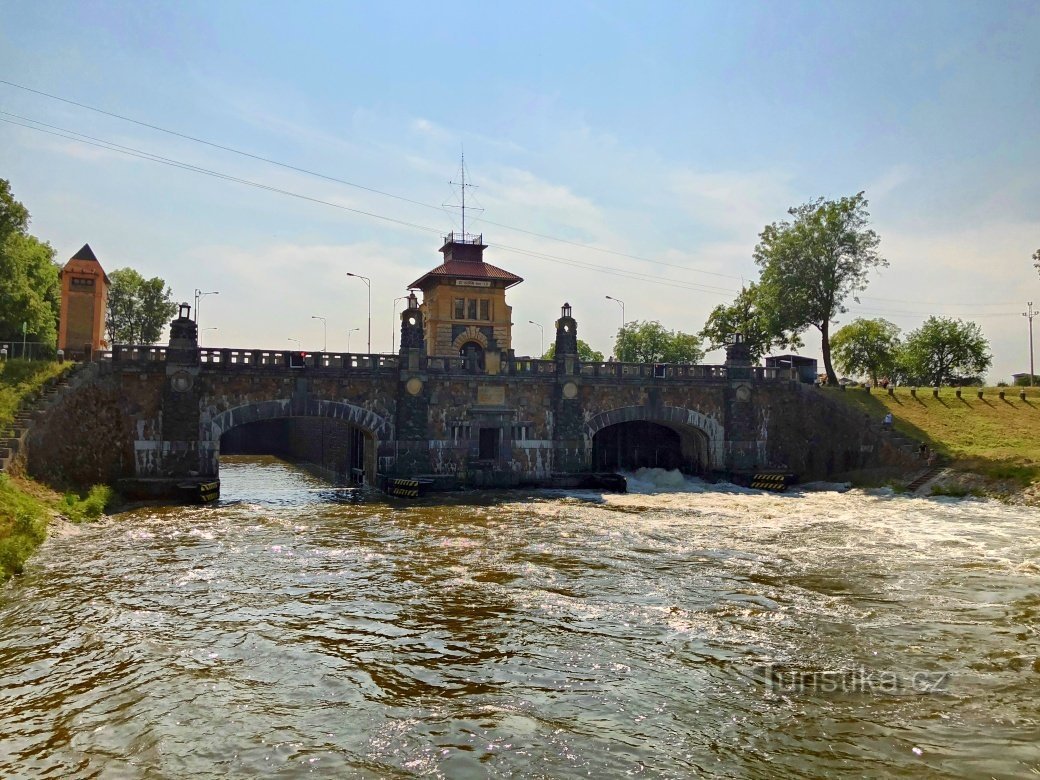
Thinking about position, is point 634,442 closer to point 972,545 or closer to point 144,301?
point 972,545

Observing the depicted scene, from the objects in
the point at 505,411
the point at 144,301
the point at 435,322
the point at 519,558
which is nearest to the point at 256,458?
the point at 435,322

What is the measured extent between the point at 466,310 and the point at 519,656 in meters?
49.7

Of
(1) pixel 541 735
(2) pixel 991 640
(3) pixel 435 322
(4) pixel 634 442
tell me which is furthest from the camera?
(3) pixel 435 322

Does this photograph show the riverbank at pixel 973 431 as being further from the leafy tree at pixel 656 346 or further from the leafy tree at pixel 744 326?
the leafy tree at pixel 656 346

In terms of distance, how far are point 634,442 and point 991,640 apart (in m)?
39.1

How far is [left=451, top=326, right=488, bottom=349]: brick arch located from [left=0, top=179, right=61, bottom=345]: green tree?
30.0 meters

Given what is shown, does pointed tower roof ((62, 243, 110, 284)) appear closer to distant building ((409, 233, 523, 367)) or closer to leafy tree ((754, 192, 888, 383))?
distant building ((409, 233, 523, 367))

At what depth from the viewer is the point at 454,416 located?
43969 mm

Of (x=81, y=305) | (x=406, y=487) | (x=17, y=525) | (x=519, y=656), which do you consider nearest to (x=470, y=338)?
(x=406, y=487)

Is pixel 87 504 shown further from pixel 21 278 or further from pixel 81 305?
pixel 81 305

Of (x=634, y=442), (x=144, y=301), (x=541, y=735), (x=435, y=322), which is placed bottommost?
(x=541, y=735)

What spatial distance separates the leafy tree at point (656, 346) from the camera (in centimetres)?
10719

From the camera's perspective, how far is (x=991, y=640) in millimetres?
15336

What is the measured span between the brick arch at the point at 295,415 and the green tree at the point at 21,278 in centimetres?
1856
